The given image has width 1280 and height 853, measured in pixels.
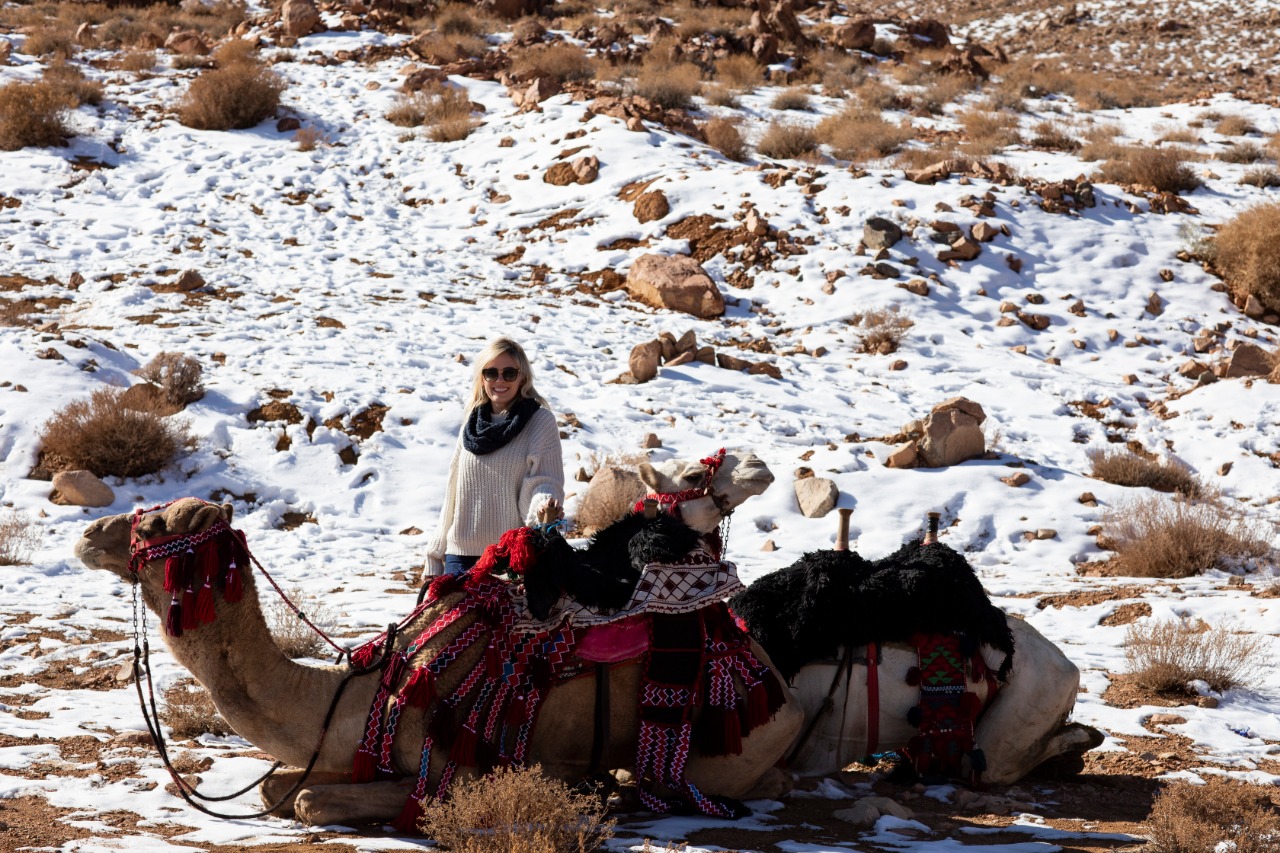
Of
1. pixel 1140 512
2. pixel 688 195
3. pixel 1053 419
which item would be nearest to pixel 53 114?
pixel 688 195

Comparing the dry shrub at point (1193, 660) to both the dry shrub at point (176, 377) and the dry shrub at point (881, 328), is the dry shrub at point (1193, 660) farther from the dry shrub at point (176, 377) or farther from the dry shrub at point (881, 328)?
the dry shrub at point (176, 377)

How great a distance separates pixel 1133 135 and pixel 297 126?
56.9ft

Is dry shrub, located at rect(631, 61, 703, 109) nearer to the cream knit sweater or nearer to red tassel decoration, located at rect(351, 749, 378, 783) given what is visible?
the cream knit sweater

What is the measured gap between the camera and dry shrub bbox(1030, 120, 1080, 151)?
22.4 m

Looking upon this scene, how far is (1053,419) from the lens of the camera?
12.9m

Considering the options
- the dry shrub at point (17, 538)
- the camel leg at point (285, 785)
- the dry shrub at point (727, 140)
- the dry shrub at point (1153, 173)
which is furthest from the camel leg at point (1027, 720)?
the dry shrub at point (727, 140)

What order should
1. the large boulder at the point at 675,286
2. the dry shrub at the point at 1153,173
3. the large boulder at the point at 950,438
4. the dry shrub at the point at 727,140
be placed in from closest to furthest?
the large boulder at the point at 950,438 < the large boulder at the point at 675,286 < the dry shrub at the point at 1153,173 < the dry shrub at the point at 727,140

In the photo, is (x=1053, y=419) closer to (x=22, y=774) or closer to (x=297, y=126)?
(x=22, y=774)

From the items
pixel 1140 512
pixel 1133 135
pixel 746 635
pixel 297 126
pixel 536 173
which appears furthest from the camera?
pixel 1133 135

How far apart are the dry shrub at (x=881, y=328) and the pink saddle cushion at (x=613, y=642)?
10.8m

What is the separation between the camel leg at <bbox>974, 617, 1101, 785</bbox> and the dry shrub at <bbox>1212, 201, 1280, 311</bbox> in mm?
12699

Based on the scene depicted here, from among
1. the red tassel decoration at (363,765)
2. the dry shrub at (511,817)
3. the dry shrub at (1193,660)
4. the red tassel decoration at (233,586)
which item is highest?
the red tassel decoration at (233,586)

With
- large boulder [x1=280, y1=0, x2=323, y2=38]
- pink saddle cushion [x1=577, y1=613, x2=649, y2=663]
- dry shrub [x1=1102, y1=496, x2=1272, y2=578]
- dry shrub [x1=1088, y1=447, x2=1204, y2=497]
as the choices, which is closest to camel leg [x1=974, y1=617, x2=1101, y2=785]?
pink saddle cushion [x1=577, y1=613, x2=649, y2=663]

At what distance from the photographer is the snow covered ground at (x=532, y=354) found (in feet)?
24.9
